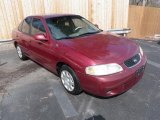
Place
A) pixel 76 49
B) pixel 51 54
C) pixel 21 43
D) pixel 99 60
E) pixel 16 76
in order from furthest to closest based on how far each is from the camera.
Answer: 1. pixel 21 43
2. pixel 16 76
3. pixel 51 54
4. pixel 76 49
5. pixel 99 60

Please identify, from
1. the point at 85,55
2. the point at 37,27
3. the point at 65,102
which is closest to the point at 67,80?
the point at 65,102

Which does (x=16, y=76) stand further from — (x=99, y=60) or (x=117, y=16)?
(x=117, y=16)

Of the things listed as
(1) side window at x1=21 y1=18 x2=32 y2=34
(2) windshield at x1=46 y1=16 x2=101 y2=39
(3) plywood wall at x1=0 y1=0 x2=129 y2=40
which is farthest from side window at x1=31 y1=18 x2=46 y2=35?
(3) plywood wall at x1=0 y1=0 x2=129 y2=40

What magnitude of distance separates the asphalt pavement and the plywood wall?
3922mm

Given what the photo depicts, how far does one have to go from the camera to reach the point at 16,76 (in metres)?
5.36

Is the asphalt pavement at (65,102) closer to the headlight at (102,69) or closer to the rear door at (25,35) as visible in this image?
the headlight at (102,69)

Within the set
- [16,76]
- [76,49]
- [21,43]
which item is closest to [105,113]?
[76,49]

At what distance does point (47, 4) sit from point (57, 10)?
533 mm

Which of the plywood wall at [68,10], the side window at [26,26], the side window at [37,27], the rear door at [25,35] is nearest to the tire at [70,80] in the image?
the side window at [37,27]

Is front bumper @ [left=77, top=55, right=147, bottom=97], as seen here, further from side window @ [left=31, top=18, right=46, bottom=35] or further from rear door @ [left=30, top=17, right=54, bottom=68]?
side window @ [left=31, top=18, right=46, bottom=35]

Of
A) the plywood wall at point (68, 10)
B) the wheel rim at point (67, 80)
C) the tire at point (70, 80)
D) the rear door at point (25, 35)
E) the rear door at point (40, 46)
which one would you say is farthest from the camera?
the plywood wall at point (68, 10)

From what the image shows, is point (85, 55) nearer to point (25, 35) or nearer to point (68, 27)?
point (68, 27)

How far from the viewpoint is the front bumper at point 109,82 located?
10.8 ft

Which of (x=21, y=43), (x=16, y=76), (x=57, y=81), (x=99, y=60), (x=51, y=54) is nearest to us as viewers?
(x=99, y=60)
